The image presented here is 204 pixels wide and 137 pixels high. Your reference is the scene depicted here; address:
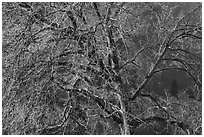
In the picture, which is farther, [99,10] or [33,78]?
[99,10]

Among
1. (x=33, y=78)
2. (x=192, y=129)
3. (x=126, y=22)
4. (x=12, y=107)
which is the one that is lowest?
(x=192, y=129)

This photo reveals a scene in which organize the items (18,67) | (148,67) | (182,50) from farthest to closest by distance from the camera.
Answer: (148,67), (182,50), (18,67)

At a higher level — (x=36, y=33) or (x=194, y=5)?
(x=194, y=5)

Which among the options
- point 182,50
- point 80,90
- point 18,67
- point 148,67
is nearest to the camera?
point 18,67

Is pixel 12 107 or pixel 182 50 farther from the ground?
pixel 182 50

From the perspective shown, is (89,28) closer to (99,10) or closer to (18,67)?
(99,10)

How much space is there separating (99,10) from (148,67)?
1135 millimetres

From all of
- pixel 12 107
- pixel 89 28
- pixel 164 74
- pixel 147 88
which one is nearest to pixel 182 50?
pixel 164 74

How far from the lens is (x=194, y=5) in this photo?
14.4ft

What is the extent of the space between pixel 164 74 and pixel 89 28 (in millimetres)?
1483

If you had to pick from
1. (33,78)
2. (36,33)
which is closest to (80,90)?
(33,78)

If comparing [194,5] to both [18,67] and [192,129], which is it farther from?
[18,67]

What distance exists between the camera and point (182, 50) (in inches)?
173

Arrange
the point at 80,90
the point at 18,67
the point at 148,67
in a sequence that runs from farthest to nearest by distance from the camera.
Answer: the point at 148,67
the point at 80,90
the point at 18,67
